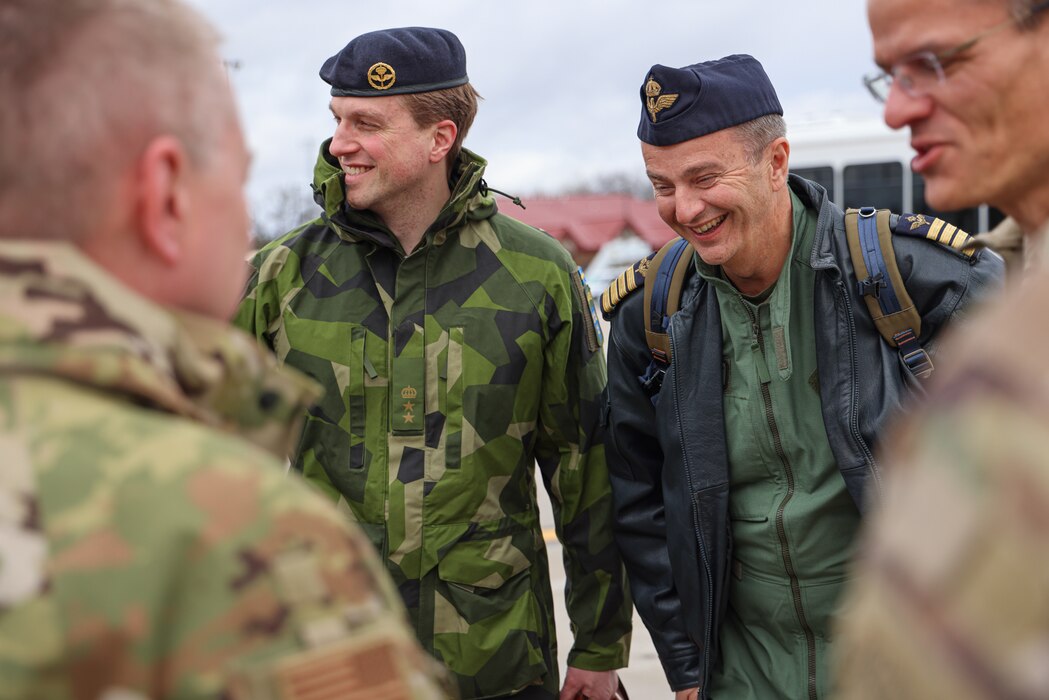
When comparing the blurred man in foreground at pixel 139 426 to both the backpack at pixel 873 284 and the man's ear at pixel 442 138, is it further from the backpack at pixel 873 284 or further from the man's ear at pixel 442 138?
the man's ear at pixel 442 138

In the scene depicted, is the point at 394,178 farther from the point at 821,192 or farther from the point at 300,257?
the point at 821,192

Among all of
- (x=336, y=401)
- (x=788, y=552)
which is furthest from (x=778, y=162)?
(x=336, y=401)

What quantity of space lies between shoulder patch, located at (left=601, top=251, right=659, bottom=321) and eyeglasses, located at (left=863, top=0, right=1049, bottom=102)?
158 cm

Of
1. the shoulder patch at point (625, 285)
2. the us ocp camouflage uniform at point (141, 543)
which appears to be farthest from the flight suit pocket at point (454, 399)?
the us ocp camouflage uniform at point (141, 543)

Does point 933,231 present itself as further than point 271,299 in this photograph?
No

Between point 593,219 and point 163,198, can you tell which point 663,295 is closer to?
point 163,198

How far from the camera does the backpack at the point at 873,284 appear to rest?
270 centimetres

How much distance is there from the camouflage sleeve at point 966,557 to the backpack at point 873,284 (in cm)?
191

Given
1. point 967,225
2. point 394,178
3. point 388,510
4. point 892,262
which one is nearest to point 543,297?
point 394,178

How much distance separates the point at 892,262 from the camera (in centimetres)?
276

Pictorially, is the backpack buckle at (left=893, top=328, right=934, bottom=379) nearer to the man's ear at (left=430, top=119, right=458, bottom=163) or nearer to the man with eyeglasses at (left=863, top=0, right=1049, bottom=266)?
the man with eyeglasses at (left=863, top=0, right=1049, bottom=266)

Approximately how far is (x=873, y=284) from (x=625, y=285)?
0.74m

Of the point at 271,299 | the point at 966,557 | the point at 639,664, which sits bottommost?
the point at 639,664

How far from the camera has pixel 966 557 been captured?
72 centimetres
